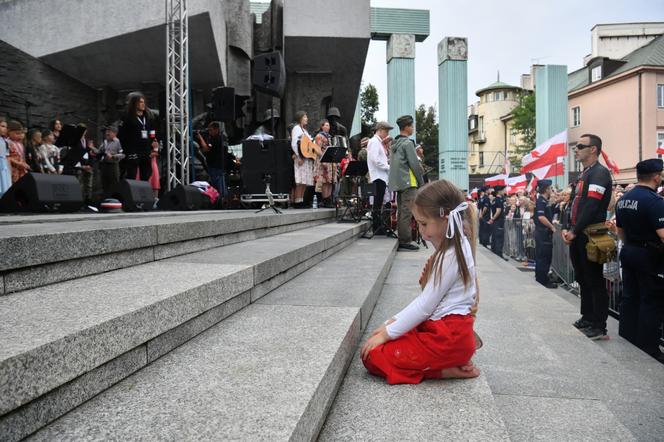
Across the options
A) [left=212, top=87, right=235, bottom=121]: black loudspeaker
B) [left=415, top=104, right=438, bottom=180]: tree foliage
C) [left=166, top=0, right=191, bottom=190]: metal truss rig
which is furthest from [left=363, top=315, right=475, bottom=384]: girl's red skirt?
[left=415, top=104, right=438, bottom=180]: tree foliage

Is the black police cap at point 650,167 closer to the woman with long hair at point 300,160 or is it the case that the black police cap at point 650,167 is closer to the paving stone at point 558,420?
the paving stone at point 558,420

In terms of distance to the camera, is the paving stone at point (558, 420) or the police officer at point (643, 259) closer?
the paving stone at point (558, 420)

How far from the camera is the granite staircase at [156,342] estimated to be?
1367 millimetres

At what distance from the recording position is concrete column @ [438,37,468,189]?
2608cm

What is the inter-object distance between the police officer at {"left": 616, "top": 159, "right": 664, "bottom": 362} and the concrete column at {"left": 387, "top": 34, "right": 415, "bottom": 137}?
2091cm

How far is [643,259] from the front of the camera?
4.81 meters

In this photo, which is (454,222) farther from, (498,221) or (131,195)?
(498,221)

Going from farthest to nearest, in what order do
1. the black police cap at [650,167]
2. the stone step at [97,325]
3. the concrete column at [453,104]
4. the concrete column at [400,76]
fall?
the concrete column at [453,104] → the concrete column at [400,76] → the black police cap at [650,167] → the stone step at [97,325]

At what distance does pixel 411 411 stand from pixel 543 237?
26.4ft

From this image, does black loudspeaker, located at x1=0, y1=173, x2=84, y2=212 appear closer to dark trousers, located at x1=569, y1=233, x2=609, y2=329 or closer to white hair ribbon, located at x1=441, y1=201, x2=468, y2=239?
white hair ribbon, located at x1=441, y1=201, x2=468, y2=239

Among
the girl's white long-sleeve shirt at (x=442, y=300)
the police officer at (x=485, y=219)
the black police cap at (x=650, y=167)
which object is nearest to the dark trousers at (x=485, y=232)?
the police officer at (x=485, y=219)

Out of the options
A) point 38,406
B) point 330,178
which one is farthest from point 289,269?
point 330,178

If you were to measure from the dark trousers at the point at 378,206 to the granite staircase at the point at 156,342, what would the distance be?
17.6 ft

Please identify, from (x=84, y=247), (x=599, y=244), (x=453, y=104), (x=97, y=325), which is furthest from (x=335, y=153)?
(x=453, y=104)
